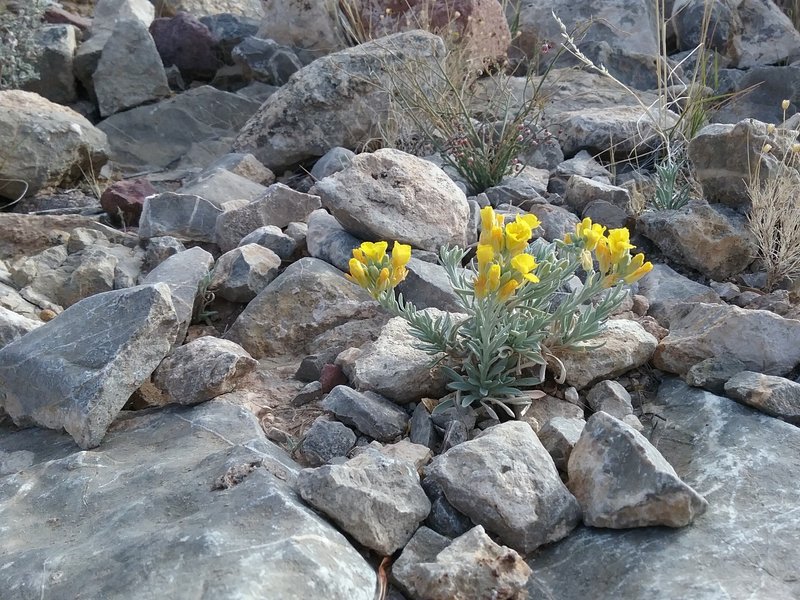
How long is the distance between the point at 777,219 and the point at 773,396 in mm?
1540

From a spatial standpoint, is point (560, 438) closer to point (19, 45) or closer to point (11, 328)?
point (11, 328)

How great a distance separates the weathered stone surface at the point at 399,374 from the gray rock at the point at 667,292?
1144mm

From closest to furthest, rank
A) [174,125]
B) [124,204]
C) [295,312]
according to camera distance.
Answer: [295,312]
[124,204]
[174,125]

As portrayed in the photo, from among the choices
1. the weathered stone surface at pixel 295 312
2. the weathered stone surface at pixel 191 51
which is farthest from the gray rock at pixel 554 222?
the weathered stone surface at pixel 191 51

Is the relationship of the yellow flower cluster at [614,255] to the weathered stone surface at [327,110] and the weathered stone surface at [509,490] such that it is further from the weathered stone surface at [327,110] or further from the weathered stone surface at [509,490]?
the weathered stone surface at [327,110]

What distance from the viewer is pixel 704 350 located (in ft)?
9.09

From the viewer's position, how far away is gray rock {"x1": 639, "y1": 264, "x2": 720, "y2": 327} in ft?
11.5

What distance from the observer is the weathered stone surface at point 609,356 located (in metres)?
2.76

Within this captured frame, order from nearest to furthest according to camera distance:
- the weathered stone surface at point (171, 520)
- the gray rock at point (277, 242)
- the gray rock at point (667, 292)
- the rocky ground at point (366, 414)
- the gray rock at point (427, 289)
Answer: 1. the weathered stone surface at point (171, 520)
2. the rocky ground at point (366, 414)
3. the gray rock at point (427, 289)
4. the gray rock at point (667, 292)
5. the gray rock at point (277, 242)

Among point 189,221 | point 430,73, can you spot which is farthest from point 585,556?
point 430,73

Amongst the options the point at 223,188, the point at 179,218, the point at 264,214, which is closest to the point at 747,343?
the point at 264,214

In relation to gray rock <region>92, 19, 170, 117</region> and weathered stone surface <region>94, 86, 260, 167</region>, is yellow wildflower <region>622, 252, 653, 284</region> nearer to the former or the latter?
weathered stone surface <region>94, 86, 260, 167</region>

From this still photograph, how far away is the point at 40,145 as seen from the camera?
236 inches

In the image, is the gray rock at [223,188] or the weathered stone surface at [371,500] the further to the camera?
the gray rock at [223,188]
